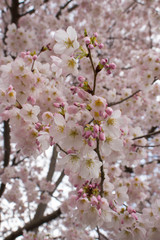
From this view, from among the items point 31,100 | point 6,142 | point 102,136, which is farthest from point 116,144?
point 6,142

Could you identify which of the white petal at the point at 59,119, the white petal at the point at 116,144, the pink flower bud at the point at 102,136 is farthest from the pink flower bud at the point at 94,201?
the white petal at the point at 59,119

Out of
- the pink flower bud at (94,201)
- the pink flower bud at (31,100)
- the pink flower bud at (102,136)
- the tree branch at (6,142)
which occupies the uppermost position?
the tree branch at (6,142)

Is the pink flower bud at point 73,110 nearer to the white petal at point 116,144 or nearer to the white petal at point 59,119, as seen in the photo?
the white petal at point 59,119

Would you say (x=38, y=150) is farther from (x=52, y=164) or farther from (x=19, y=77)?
(x=52, y=164)

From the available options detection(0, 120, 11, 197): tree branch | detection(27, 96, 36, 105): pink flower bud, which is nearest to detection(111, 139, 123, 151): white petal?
detection(27, 96, 36, 105): pink flower bud

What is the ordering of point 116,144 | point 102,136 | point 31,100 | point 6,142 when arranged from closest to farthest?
1. point 102,136
2. point 116,144
3. point 31,100
4. point 6,142

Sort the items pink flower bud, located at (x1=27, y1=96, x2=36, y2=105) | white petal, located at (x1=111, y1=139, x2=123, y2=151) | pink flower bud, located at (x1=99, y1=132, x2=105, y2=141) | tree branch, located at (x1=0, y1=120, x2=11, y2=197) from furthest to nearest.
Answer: tree branch, located at (x1=0, y1=120, x2=11, y2=197)
pink flower bud, located at (x1=27, y1=96, x2=36, y2=105)
white petal, located at (x1=111, y1=139, x2=123, y2=151)
pink flower bud, located at (x1=99, y1=132, x2=105, y2=141)

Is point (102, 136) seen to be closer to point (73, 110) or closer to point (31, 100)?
point (73, 110)

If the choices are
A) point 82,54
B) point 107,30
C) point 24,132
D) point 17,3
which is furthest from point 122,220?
point 107,30

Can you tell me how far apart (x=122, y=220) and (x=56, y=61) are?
5.11ft

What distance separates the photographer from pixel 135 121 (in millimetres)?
7035

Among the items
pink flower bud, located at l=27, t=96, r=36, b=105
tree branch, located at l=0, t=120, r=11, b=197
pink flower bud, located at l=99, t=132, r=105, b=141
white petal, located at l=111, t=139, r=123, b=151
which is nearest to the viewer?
pink flower bud, located at l=99, t=132, r=105, b=141

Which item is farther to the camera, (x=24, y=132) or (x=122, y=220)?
(x=122, y=220)

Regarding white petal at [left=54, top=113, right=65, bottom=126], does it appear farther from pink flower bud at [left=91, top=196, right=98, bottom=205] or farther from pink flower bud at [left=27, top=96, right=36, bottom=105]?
pink flower bud at [left=91, top=196, right=98, bottom=205]
